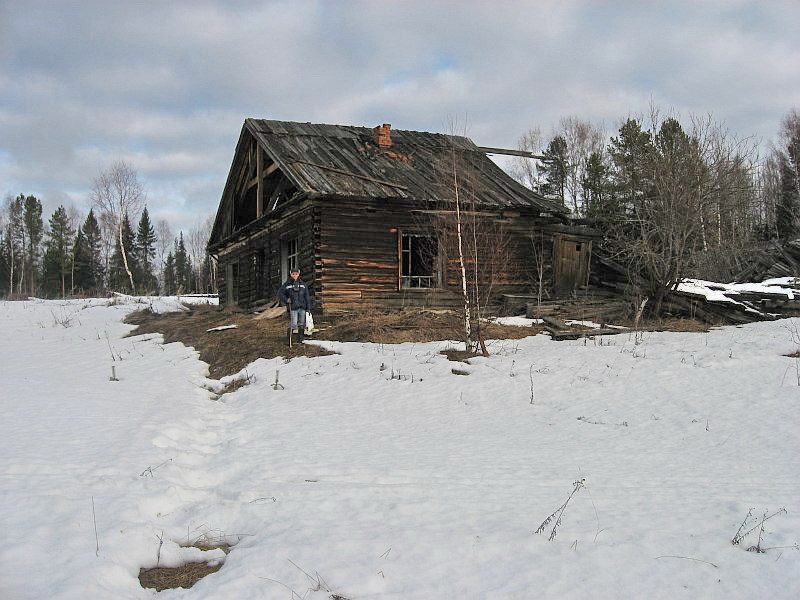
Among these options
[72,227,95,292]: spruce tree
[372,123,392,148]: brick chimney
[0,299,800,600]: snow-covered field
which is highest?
[372,123,392,148]: brick chimney

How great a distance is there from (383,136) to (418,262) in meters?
4.69

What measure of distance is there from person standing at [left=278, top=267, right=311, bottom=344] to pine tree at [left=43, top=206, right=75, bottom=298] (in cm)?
4462

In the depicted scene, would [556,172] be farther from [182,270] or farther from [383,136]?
[182,270]

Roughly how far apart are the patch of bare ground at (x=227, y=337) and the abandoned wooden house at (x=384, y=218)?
1.61 meters

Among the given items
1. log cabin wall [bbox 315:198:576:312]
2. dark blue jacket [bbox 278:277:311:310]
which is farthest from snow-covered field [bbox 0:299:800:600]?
log cabin wall [bbox 315:198:576:312]

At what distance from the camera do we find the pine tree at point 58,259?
4953 centimetres

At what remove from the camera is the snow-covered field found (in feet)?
10.5

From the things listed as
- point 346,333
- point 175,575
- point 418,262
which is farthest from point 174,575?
point 418,262

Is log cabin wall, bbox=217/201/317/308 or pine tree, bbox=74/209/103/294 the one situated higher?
pine tree, bbox=74/209/103/294

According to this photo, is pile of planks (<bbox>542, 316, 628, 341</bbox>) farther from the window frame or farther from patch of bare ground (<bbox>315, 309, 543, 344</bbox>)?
the window frame

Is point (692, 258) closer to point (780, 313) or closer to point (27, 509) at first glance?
point (780, 313)

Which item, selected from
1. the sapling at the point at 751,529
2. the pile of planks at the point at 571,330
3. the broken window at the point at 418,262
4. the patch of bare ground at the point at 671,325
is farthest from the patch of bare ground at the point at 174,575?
the broken window at the point at 418,262

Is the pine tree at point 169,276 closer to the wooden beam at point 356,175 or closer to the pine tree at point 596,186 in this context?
the pine tree at point 596,186

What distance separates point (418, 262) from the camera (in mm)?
15844
